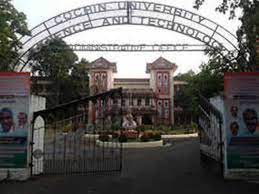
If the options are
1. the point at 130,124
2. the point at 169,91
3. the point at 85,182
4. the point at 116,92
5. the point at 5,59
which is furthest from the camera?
the point at 169,91

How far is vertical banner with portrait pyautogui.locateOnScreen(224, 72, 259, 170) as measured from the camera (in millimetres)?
11438

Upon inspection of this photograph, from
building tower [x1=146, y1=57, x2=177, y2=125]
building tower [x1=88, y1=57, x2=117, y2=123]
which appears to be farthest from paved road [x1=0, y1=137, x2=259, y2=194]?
building tower [x1=146, y1=57, x2=177, y2=125]

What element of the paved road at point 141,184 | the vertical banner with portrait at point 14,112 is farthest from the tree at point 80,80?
the vertical banner with portrait at point 14,112

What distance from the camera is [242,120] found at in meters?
Result: 11.6

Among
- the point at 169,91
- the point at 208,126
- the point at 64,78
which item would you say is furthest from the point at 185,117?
the point at 208,126

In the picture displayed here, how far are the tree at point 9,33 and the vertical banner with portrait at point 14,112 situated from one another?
544 cm

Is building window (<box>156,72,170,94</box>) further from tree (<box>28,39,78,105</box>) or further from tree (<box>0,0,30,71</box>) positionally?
tree (<box>0,0,30,71</box>)

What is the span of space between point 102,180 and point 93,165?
3.50 metres

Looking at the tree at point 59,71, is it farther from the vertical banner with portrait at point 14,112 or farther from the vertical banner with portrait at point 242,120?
the vertical banner with portrait at point 242,120

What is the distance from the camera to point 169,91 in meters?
64.7

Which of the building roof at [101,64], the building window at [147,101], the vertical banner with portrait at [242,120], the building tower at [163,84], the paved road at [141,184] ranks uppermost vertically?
the building roof at [101,64]

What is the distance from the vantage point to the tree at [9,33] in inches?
670

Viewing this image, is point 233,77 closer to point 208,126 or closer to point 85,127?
point 208,126

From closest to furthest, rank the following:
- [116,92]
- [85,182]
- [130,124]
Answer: [85,182], [116,92], [130,124]
